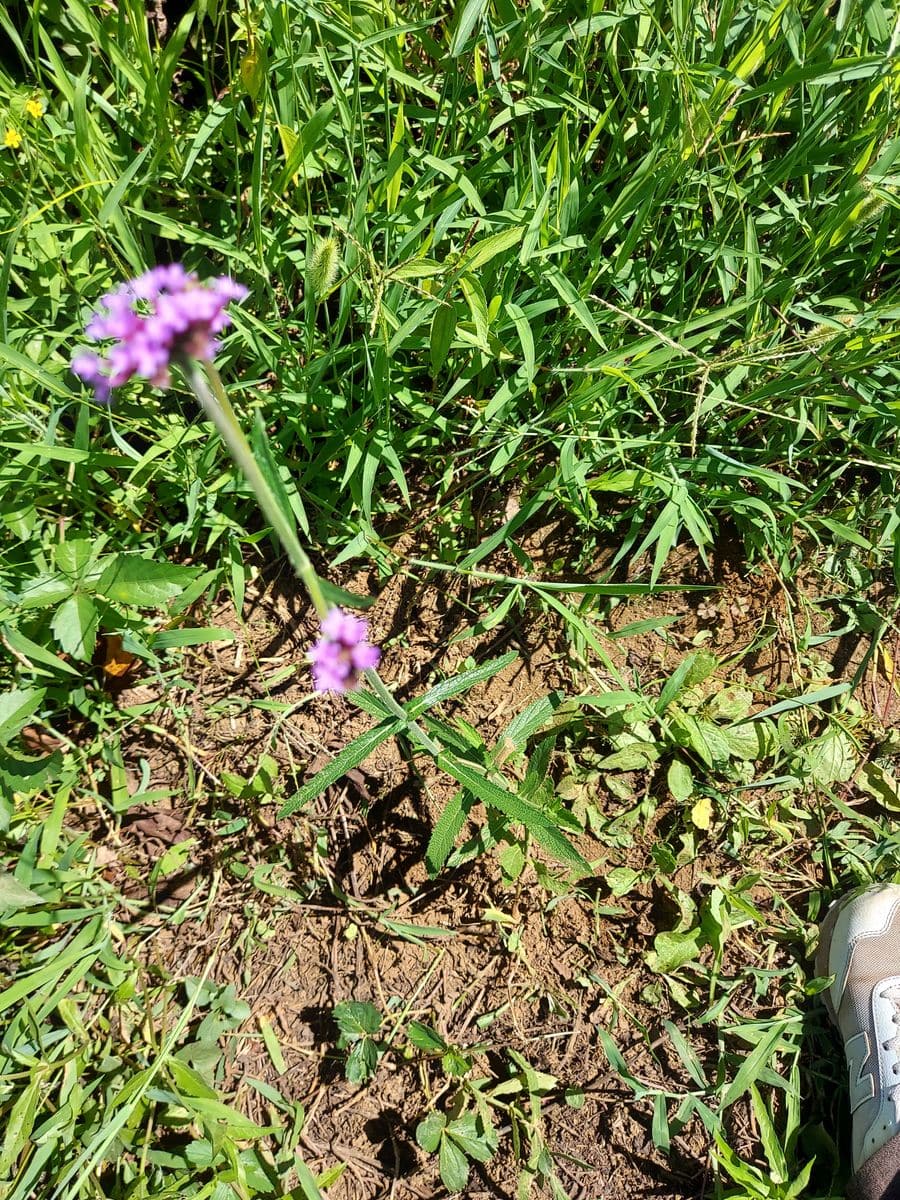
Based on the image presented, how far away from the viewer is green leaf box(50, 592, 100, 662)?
5.07 ft

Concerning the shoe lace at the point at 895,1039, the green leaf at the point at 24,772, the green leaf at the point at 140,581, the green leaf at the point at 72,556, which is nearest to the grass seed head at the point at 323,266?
the green leaf at the point at 140,581

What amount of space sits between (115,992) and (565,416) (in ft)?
5.04

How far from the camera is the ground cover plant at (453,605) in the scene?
1610mm

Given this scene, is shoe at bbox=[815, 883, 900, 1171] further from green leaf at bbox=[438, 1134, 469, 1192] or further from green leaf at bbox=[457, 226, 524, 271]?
green leaf at bbox=[457, 226, 524, 271]

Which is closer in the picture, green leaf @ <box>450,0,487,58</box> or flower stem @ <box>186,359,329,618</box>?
flower stem @ <box>186,359,329,618</box>

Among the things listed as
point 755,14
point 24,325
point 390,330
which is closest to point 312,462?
point 390,330

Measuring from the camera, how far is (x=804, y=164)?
1702 millimetres

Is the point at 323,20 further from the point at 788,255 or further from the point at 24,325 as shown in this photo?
the point at 788,255

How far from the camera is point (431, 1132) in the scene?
1.66 meters

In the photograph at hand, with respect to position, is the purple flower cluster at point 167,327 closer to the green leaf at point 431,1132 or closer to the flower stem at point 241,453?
the flower stem at point 241,453

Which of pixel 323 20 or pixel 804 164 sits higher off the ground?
pixel 323 20

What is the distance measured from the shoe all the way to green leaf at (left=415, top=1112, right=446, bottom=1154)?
85 centimetres

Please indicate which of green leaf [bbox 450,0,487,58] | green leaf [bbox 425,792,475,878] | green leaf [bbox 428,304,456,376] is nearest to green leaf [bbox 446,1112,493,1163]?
green leaf [bbox 425,792,475,878]

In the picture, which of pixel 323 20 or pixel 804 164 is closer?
pixel 323 20
